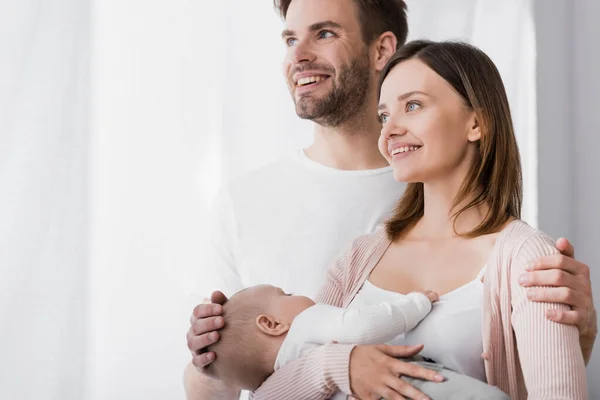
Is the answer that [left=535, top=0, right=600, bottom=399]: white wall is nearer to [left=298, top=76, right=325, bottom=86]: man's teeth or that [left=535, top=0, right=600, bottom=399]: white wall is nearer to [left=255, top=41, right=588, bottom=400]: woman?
[left=298, top=76, right=325, bottom=86]: man's teeth

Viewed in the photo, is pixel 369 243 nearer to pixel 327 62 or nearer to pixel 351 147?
pixel 351 147

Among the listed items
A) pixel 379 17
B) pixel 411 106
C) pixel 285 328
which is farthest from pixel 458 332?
pixel 379 17

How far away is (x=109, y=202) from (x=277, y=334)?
81 cm

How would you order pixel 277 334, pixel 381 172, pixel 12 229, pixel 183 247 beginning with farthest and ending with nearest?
1. pixel 183 247
2. pixel 381 172
3. pixel 12 229
4. pixel 277 334

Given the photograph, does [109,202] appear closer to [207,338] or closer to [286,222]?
[286,222]

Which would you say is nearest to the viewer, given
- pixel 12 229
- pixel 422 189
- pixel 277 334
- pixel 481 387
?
pixel 481 387

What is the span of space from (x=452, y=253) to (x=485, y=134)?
0.25 metres

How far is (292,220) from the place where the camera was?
208 centimetres

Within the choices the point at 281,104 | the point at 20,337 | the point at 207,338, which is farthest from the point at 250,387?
the point at 281,104

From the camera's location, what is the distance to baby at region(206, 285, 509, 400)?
1.44 meters

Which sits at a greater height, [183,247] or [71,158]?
[71,158]

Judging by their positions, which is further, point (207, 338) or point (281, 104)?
point (281, 104)

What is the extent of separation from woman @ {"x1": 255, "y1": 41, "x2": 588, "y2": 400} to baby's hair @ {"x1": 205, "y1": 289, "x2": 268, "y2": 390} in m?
0.06

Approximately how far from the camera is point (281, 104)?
232 cm
